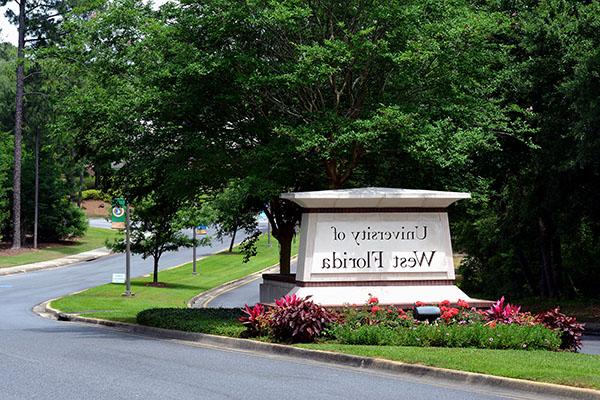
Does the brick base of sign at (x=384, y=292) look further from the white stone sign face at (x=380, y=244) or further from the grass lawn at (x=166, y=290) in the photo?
the grass lawn at (x=166, y=290)

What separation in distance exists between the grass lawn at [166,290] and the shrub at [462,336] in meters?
12.4

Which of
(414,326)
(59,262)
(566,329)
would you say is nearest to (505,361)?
(566,329)

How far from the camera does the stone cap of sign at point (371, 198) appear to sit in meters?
20.4

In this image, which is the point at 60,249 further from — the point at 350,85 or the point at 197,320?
the point at 197,320

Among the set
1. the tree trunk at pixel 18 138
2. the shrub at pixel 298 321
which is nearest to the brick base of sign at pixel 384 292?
the shrub at pixel 298 321

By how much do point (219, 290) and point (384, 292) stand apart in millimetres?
30705

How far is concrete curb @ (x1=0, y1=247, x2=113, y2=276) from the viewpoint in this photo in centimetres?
5878

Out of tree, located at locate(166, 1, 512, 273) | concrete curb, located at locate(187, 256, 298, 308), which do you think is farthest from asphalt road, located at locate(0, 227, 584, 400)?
concrete curb, located at locate(187, 256, 298, 308)

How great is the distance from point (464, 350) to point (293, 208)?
12.5 metres

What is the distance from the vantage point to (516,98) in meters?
32.4

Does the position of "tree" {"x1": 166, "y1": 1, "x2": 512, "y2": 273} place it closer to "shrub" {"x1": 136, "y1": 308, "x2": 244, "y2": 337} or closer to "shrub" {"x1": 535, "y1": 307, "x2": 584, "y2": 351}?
"shrub" {"x1": 136, "y1": 308, "x2": 244, "y2": 337}

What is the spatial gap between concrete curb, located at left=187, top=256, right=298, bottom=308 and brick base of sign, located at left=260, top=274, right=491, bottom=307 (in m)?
20.1

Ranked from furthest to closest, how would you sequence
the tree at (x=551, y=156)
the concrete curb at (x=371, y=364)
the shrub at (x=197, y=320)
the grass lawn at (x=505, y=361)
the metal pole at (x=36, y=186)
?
the metal pole at (x=36, y=186) < the tree at (x=551, y=156) < the shrub at (x=197, y=320) < the grass lawn at (x=505, y=361) < the concrete curb at (x=371, y=364)

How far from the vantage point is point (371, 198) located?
2059cm
